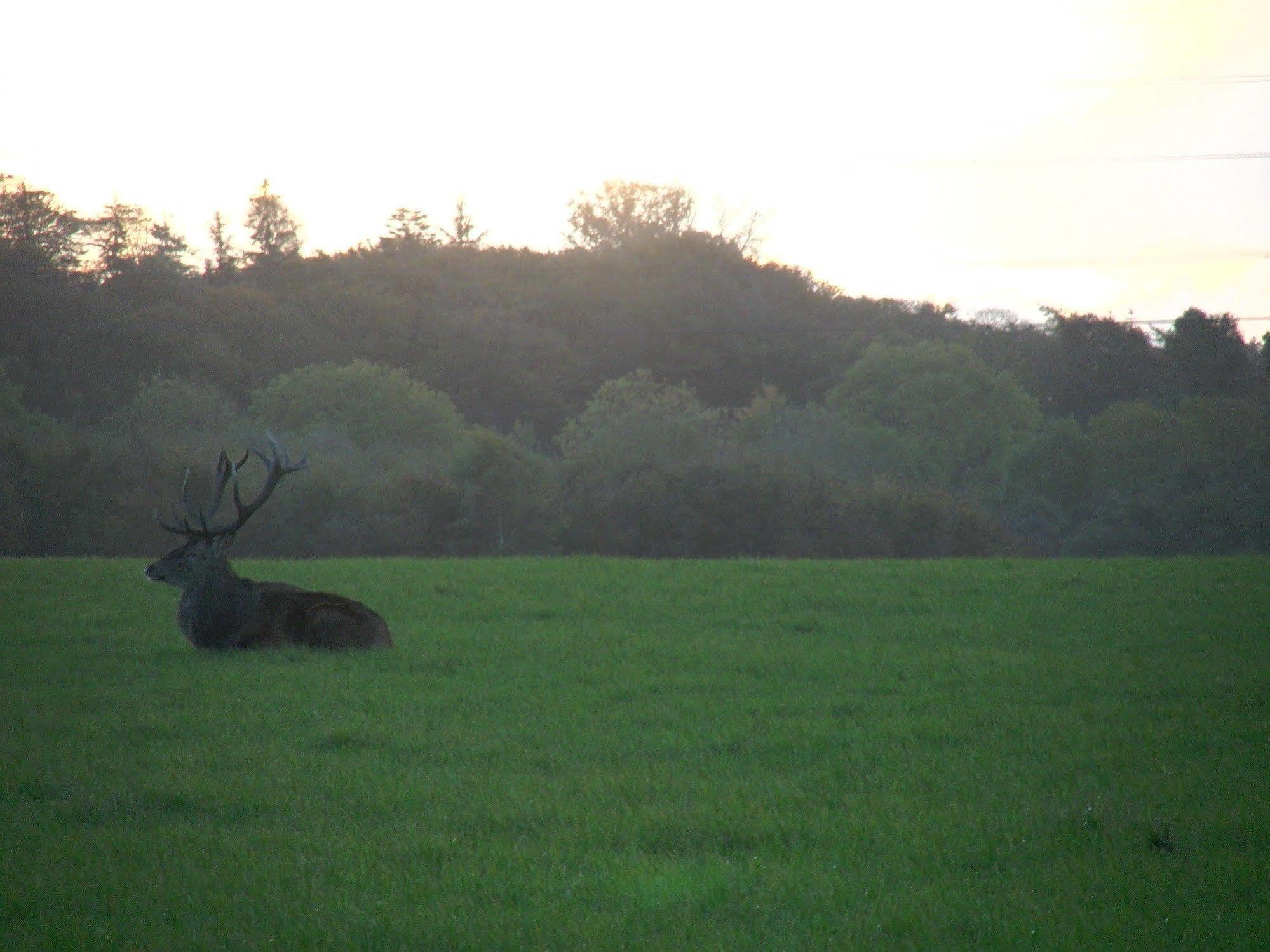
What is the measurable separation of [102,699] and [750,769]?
5.02m

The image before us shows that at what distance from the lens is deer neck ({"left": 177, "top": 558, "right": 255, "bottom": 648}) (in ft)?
38.3

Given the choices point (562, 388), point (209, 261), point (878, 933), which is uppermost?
point (209, 261)

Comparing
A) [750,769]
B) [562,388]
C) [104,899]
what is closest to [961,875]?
[750,769]

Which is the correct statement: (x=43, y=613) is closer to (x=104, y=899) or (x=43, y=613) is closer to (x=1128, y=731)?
(x=104, y=899)

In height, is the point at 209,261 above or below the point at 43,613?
above

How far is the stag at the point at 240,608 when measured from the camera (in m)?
11.4

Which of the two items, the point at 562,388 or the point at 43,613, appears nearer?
the point at 43,613

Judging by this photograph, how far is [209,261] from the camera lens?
6638 cm

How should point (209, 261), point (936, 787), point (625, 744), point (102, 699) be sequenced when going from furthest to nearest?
point (209, 261) < point (102, 699) < point (625, 744) < point (936, 787)

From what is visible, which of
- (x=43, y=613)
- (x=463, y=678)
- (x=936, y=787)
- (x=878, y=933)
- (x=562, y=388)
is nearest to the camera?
(x=878, y=933)

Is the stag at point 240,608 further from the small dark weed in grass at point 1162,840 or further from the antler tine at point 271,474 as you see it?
the small dark weed in grass at point 1162,840

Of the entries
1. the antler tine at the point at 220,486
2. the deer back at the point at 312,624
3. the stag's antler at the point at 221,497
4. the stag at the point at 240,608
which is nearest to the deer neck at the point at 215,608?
the stag at the point at 240,608

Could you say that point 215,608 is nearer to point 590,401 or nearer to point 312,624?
point 312,624

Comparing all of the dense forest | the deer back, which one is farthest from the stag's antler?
the dense forest
